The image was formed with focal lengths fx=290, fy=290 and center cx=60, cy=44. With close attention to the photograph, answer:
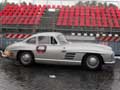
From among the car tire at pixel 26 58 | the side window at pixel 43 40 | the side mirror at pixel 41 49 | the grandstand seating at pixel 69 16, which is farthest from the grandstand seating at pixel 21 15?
the side mirror at pixel 41 49

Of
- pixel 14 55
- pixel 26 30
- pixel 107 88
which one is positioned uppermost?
pixel 26 30

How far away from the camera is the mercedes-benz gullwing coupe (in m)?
11.7

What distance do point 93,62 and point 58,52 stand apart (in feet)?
4.90

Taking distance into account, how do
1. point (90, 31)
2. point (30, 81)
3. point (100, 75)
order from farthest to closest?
point (90, 31) < point (100, 75) < point (30, 81)

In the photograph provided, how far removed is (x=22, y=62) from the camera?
12.5 meters

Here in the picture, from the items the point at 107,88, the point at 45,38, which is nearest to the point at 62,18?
the point at 45,38

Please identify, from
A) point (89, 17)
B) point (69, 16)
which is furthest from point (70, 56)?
point (69, 16)

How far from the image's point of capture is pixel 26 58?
1239 cm

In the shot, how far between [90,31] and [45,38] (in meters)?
5.43

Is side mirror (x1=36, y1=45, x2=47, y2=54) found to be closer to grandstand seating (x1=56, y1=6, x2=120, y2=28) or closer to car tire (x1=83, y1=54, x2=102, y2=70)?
car tire (x1=83, y1=54, x2=102, y2=70)

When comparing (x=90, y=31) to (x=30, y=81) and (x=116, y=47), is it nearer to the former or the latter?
(x=116, y=47)

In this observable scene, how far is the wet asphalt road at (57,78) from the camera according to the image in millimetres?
9367

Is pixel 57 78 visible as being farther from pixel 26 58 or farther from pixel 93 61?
pixel 26 58

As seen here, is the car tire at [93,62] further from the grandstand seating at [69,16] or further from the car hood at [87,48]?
the grandstand seating at [69,16]
